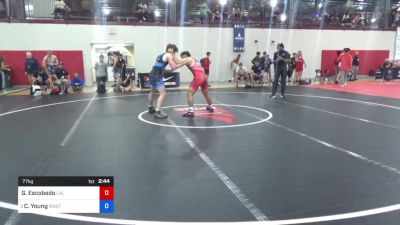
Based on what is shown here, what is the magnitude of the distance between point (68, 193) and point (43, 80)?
12350 millimetres

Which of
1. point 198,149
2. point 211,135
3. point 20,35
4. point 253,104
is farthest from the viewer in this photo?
point 20,35

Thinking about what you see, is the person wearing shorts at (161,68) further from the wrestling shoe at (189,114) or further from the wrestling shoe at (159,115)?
the wrestling shoe at (189,114)

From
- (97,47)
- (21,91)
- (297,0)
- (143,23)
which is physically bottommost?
(21,91)

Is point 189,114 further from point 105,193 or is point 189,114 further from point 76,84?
point 76,84

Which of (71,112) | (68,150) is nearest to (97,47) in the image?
(71,112)

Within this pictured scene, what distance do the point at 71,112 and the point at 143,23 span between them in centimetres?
956

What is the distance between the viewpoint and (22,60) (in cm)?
1630

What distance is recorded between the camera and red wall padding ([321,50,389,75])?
21.4 meters

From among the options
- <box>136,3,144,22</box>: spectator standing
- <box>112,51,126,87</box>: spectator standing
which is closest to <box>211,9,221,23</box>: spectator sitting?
<box>136,3,144,22</box>: spectator standing

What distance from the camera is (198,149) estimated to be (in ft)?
19.1

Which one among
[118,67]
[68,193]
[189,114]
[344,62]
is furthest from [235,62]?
[68,193]

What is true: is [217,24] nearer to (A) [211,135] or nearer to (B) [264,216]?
(A) [211,135]

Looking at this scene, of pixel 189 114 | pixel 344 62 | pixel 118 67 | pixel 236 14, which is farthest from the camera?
pixel 236 14

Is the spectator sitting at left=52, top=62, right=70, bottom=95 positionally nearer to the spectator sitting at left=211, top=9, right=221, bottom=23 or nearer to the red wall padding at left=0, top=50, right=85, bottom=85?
the red wall padding at left=0, top=50, right=85, bottom=85
